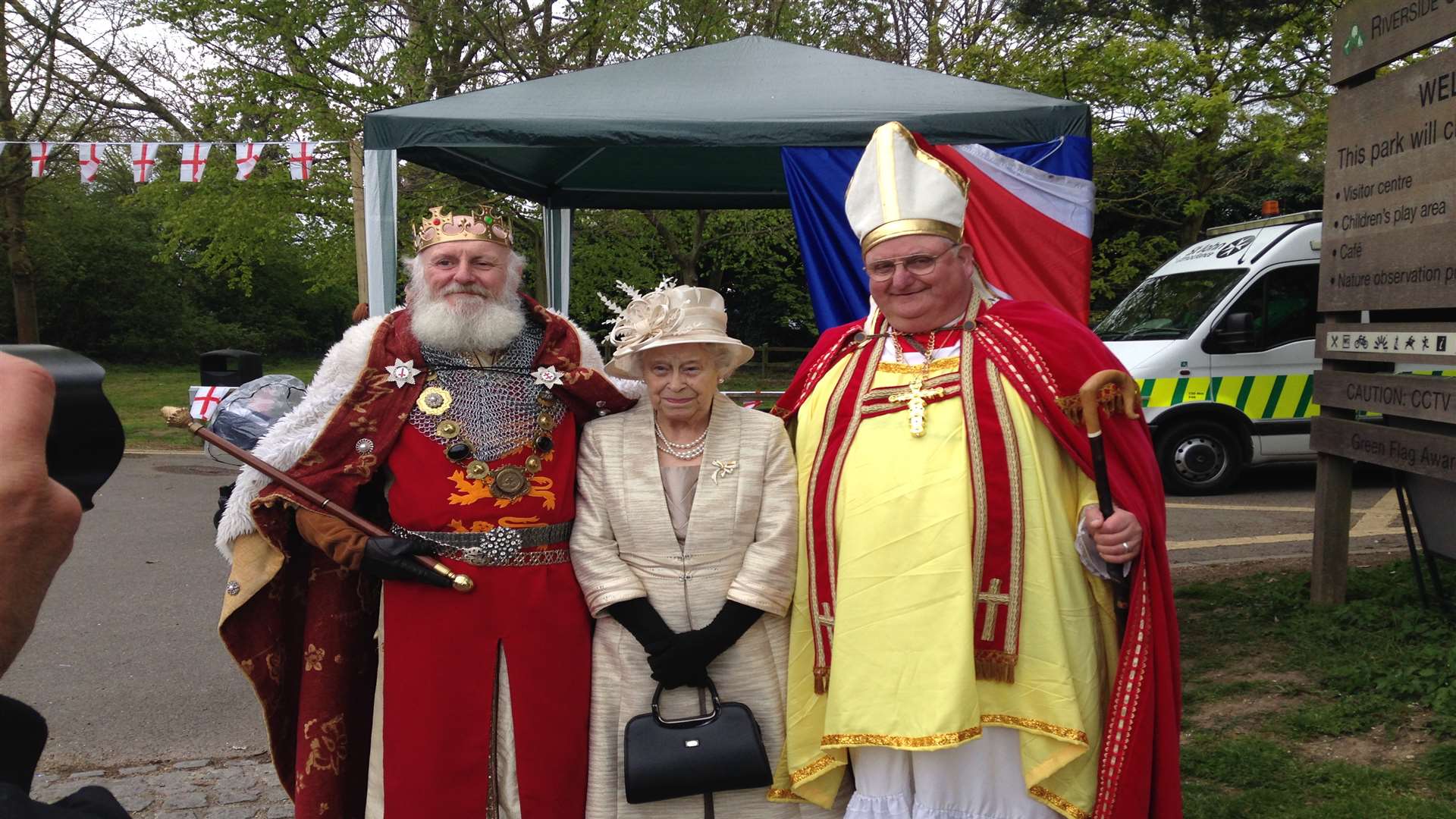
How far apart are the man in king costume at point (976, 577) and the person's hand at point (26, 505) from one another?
68.9 inches

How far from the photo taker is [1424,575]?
5363 mm

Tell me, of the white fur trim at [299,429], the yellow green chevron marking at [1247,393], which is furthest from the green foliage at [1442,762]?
the yellow green chevron marking at [1247,393]

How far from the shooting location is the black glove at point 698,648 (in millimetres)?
2533

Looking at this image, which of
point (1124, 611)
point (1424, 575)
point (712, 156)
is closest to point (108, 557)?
point (712, 156)

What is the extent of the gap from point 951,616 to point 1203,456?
7.21 m

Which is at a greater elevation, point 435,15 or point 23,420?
point 435,15

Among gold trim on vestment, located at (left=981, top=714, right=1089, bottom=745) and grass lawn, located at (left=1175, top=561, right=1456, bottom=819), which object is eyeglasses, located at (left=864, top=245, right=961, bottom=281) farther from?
grass lawn, located at (left=1175, top=561, right=1456, bottom=819)

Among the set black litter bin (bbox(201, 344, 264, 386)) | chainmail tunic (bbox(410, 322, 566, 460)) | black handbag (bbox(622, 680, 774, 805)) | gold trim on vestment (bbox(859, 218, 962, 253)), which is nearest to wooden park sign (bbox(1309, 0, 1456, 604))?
gold trim on vestment (bbox(859, 218, 962, 253))

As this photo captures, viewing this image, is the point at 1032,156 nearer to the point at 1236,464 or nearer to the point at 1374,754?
the point at 1374,754

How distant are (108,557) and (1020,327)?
257 inches

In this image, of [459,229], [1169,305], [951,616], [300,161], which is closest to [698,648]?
[951,616]

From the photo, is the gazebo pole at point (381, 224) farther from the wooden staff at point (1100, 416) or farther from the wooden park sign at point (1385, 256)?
the wooden park sign at point (1385, 256)

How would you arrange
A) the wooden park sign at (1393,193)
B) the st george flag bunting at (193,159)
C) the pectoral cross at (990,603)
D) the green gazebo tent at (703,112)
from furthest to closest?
1. the st george flag bunting at (193,159)
2. the green gazebo tent at (703,112)
3. the wooden park sign at (1393,193)
4. the pectoral cross at (990,603)

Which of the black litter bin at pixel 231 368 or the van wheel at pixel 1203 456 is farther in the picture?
the van wheel at pixel 1203 456
